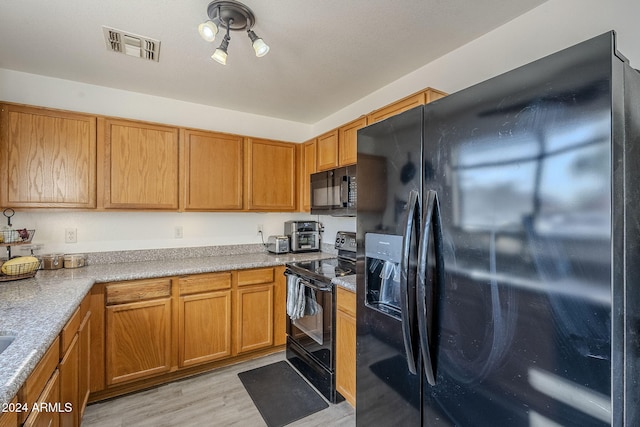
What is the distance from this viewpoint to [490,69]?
1.87 m

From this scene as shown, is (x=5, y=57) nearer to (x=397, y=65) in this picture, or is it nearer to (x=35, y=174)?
(x=35, y=174)

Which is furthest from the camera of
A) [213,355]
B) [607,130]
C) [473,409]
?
[213,355]

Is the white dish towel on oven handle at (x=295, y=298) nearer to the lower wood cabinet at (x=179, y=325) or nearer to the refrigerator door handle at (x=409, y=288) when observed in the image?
the lower wood cabinet at (x=179, y=325)

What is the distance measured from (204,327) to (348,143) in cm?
201

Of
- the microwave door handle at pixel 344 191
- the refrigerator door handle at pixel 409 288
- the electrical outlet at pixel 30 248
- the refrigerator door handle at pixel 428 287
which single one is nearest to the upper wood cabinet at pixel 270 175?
the microwave door handle at pixel 344 191

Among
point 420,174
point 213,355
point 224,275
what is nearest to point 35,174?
point 224,275

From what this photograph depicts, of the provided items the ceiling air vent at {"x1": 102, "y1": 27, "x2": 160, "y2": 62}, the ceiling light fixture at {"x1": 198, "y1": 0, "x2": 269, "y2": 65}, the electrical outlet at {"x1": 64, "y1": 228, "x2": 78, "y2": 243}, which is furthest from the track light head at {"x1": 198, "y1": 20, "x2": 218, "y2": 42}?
the electrical outlet at {"x1": 64, "y1": 228, "x2": 78, "y2": 243}

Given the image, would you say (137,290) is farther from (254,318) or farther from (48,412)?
(48,412)

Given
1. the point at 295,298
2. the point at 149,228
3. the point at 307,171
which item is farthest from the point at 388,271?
the point at 149,228

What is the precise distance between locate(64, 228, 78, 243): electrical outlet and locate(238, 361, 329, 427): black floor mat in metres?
1.84

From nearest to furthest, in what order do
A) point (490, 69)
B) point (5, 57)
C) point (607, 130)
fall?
point (607, 130)
point (490, 69)
point (5, 57)

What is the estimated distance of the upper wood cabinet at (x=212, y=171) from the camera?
2764mm

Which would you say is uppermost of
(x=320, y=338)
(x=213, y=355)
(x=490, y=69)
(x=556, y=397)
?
(x=490, y=69)

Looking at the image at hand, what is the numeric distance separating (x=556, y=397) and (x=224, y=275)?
234cm
